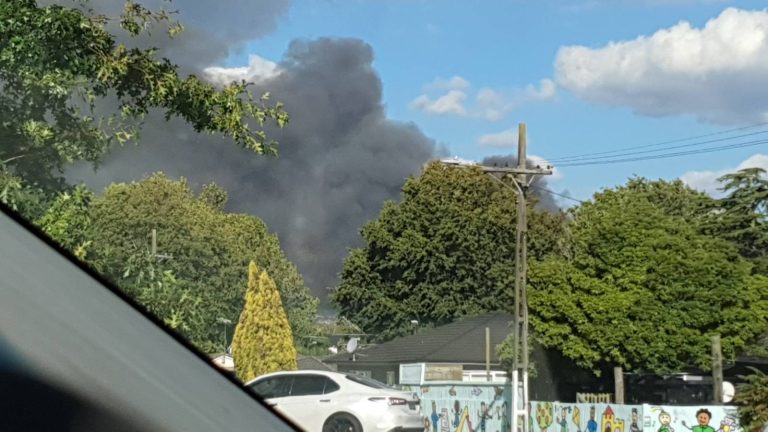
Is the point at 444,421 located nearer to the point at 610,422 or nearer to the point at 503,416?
the point at 503,416

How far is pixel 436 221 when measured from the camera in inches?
2009

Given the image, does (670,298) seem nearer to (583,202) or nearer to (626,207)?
(626,207)

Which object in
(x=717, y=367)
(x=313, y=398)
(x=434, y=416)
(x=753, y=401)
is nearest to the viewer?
(x=313, y=398)

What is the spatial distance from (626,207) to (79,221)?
133ft

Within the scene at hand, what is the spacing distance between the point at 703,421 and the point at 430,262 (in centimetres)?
2089

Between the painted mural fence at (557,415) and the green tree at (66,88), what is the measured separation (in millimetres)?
24226

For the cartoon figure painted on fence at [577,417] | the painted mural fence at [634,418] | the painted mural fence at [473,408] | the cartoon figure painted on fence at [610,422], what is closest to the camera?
the painted mural fence at [634,418]

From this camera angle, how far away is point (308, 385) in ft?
6.41

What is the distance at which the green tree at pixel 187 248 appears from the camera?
2.79m

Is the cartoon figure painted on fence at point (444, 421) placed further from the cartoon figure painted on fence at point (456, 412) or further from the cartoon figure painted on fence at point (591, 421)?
the cartoon figure painted on fence at point (591, 421)

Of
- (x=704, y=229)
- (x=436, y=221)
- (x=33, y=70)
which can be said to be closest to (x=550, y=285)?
(x=704, y=229)

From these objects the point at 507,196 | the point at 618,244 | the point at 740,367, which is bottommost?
the point at 740,367

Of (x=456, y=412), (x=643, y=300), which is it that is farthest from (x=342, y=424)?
(x=643, y=300)

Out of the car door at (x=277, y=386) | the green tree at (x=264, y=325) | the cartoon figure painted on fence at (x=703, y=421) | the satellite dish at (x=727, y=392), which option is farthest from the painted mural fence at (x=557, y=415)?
the car door at (x=277, y=386)
